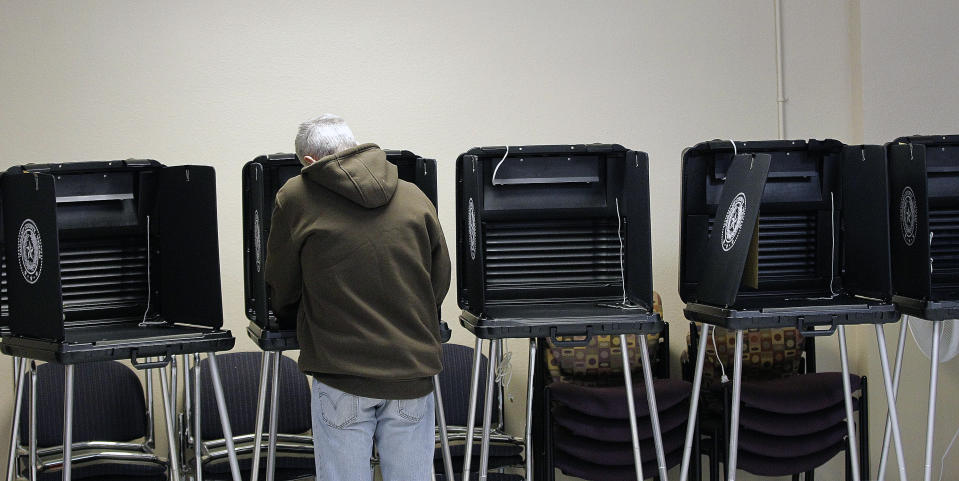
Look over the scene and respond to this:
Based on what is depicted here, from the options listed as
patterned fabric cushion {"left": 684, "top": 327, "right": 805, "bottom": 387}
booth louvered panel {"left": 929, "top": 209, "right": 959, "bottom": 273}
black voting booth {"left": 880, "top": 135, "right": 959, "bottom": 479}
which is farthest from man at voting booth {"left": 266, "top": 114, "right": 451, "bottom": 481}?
booth louvered panel {"left": 929, "top": 209, "right": 959, "bottom": 273}

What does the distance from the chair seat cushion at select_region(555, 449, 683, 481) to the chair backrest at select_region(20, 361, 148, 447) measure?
1.46 meters

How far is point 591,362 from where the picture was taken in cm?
359

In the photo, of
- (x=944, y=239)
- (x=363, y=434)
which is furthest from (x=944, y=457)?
(x=363, y=434)

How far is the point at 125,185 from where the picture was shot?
280 cm

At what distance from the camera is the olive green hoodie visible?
2301 mm

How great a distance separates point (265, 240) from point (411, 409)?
0.69 m

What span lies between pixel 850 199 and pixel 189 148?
7.72 feet

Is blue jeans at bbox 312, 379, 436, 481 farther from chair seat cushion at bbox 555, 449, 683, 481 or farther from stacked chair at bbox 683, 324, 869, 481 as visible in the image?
stacked chair at bbox 683, 324, 869, 481

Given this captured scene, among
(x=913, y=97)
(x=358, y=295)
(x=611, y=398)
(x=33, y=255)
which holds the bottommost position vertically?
(x=611, y=398)

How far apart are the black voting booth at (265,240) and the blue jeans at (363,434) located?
29 cm

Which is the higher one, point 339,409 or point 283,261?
point 283,261

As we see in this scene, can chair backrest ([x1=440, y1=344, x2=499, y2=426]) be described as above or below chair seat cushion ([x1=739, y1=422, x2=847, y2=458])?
above

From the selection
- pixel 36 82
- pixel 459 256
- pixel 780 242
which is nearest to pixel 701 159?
pixel 780 242

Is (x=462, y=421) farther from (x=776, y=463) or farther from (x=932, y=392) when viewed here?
(x=932, y=392)
